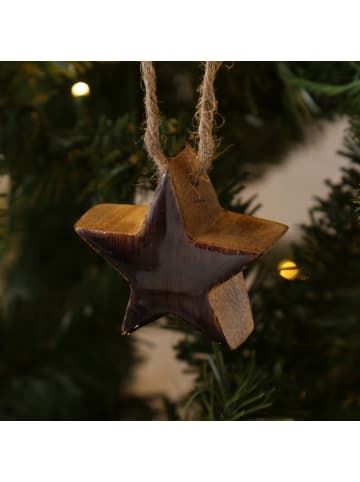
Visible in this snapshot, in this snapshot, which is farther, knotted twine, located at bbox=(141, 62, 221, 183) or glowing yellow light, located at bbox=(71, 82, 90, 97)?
glowing yellow light, located at bbox=(71, 82, 90, 97)

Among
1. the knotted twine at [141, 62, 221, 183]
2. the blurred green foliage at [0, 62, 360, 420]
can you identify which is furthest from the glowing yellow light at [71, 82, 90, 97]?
the knotted twine at [141, 62, 221, 183]

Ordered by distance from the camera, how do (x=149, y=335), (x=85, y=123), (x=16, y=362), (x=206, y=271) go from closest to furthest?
(x=206, y=271) < (x=85, y=123) < (x=16, y=362) < (x=149, y=335)

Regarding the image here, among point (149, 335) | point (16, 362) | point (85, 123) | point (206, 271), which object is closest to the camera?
point (206, 271)

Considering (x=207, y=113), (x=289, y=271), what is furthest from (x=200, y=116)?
(x=289, y=271)

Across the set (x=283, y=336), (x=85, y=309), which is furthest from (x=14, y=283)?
(x=283, y=336)

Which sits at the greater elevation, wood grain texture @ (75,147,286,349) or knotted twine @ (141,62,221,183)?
knotted twine @ (141,62,221,183)

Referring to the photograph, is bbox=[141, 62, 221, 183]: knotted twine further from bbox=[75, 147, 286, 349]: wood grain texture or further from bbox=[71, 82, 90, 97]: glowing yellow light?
bbox=[71, 82, 90, 97]: glowing yellow light

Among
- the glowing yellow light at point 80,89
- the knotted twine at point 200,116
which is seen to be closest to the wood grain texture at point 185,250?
the knotted twine at point 200,116
